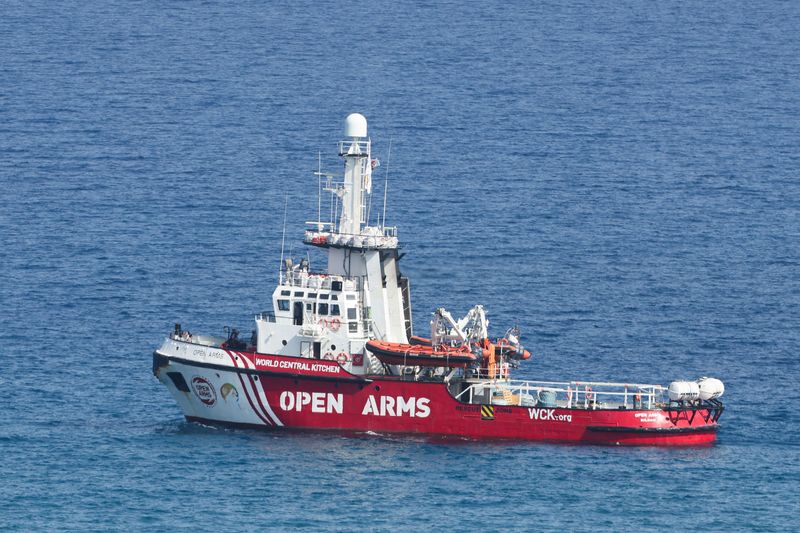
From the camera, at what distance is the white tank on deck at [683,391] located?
10169 cm

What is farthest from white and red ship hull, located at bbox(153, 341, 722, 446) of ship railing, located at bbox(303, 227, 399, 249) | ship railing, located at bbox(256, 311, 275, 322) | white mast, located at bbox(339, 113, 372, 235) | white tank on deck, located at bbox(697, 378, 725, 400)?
white mast, located at bbox(339, 113, 372, 235)

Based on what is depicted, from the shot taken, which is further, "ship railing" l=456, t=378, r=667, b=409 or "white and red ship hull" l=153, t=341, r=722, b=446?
"ship railing" l=456, t=378, r=667, b=409

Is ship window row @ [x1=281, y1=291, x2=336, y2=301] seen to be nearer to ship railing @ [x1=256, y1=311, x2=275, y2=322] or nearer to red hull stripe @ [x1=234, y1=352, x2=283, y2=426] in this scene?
ship railing @ [x1=256, y1=311, x2=275, y2=322]

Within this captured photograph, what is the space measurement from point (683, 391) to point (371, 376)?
14295 millimetres

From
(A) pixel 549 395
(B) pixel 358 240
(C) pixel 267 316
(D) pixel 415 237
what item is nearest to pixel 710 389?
(A) pixel 549 395

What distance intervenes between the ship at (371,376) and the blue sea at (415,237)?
1410 mm

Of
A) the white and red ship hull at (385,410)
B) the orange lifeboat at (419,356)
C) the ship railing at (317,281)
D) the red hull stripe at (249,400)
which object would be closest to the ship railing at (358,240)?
the ship railing at (317,281)

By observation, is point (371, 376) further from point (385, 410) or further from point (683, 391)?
point (683, 391)

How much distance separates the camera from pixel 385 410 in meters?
102

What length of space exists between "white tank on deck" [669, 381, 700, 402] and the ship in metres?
0.05

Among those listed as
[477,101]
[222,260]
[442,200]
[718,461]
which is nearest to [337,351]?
[718,461]

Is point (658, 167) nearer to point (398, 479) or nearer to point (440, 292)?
point (440, 292)

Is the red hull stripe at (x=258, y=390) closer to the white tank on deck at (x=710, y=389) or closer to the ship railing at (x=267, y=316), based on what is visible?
the ship railing at (x=267, y=316)

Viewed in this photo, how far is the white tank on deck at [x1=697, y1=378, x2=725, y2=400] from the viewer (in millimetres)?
101625
